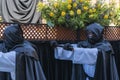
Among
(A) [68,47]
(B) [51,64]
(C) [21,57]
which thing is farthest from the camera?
(B) [51,64]

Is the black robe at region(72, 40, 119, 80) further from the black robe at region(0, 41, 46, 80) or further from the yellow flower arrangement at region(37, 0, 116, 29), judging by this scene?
the black robe at region(0, 41, 46, 80)

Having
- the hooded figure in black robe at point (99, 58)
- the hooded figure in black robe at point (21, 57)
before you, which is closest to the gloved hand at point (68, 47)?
the hooded figure in black robe at point (99, 58)

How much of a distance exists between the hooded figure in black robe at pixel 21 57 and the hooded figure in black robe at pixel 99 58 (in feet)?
2.49

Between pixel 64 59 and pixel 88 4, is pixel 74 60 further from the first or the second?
pixel 88 4

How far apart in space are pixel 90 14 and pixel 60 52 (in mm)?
649

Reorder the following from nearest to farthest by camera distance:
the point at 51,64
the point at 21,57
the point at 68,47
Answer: the point at 21,57 < the point at 68,47 < the point at 51,64

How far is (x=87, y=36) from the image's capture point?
4500mm

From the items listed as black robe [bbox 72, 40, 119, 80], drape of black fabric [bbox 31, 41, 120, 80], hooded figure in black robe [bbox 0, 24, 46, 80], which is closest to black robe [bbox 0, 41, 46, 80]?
hooded figure in black robe [bbox 0, 24, 46, 80]

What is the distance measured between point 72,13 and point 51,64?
65 cm

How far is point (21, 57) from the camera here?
3.78m

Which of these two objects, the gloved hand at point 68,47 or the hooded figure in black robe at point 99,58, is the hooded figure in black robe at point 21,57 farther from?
the hooded figure in black robe at point 99,58

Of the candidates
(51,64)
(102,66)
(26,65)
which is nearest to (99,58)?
(102,66)

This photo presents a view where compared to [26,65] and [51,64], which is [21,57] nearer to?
[26,65]

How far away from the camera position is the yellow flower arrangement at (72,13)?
460 centimetres
